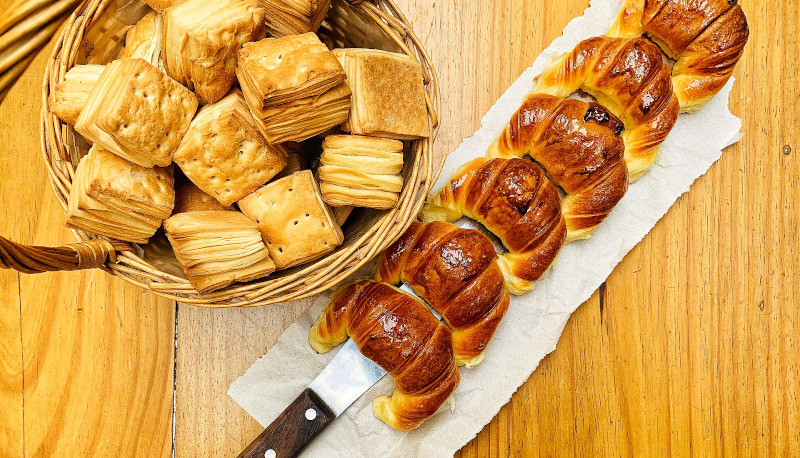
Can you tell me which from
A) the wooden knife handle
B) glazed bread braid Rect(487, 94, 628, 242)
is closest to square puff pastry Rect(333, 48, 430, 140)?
glazed bread braid Rect(487, 94, 628, 242)

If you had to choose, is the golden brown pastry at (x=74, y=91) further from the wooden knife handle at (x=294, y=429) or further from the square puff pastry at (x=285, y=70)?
the wooden knife handle at (x=294, y=429)

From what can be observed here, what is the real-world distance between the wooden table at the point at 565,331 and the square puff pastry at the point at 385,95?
42cm

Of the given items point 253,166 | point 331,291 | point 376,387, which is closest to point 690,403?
point 376,387

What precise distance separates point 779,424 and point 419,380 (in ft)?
3.72

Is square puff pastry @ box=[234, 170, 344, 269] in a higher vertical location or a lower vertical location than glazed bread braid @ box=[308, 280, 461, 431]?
higher

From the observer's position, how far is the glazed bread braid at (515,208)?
1.52 meters

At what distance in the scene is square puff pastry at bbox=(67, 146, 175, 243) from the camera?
1.17m

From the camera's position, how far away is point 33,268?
1022 mm

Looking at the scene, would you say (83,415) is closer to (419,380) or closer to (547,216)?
(419,380)

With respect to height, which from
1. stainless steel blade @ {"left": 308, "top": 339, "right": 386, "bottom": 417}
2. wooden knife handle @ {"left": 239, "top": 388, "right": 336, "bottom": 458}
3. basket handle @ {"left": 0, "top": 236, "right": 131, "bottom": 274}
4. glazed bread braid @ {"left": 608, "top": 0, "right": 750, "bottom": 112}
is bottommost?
wooden knife handle @ {"left": 239, "top": 388, "right": 336, "bottom": 458}

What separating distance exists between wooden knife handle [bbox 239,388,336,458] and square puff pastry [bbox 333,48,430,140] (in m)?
0.76

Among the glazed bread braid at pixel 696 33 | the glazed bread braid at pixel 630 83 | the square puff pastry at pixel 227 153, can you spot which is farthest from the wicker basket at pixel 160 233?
the glazed bread braid at pixel 696 33

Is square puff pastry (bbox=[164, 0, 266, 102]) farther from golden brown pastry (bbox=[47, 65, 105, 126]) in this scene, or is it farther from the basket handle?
the basket handle

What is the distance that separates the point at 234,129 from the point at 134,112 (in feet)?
0.62
